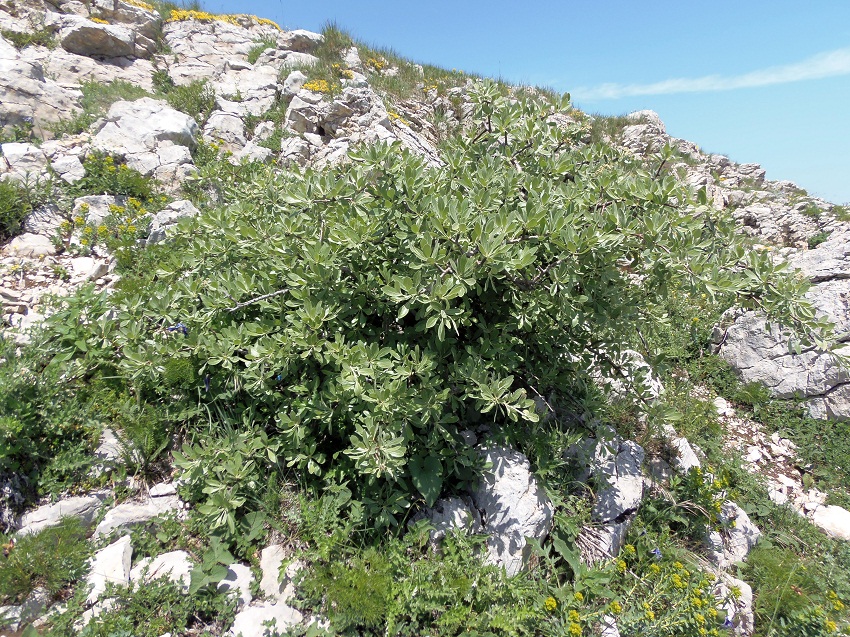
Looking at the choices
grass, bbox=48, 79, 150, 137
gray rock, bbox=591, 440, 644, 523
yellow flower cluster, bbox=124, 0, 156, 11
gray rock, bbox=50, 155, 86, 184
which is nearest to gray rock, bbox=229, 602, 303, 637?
gray rock, bbox=591, 440, 644, 523

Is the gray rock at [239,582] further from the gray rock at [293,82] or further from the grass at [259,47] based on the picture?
the grass at [259,47]

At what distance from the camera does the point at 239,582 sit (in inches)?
111

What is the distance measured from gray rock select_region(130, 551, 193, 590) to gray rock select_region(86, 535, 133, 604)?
7cm

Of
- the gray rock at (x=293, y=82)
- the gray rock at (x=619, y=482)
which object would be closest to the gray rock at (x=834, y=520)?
the gray rock at (x=619, y=482)

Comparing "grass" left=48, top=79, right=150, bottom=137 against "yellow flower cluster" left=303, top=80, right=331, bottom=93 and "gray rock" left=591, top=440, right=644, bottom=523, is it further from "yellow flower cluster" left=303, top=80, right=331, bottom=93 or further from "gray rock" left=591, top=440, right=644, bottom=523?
"gray rock" left=591, top=440, right=644, bottom=523

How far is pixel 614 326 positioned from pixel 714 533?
227 centimetres

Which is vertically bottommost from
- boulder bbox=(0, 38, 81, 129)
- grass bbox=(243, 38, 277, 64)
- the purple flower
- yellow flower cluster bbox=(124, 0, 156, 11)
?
the purple flower

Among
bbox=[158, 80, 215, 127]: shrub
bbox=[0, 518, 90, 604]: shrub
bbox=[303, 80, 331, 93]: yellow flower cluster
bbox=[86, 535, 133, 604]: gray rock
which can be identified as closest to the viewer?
bbox=[0, 518, 90, 604]: shrub

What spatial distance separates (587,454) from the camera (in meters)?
3.65

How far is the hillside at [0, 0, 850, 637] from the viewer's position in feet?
8.83

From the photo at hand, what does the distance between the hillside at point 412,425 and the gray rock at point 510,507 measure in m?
0.02

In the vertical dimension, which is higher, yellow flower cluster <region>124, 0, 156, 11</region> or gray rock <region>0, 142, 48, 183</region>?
yellow flower cluster <region>124, 0, 156, 11</region>

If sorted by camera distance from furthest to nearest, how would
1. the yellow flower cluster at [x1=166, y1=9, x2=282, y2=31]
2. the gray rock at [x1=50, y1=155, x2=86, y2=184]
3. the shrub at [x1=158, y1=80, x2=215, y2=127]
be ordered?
the yellow flower cluster at [x1=166, y1=9, x2=282, y2=31]
the shrub at [x1=158, y1=80, x2=215, y2=127]
the gray rock at [x1=50, y1=155, x2=86, y2=184]

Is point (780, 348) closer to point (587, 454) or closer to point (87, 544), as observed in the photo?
point (587, 454)
